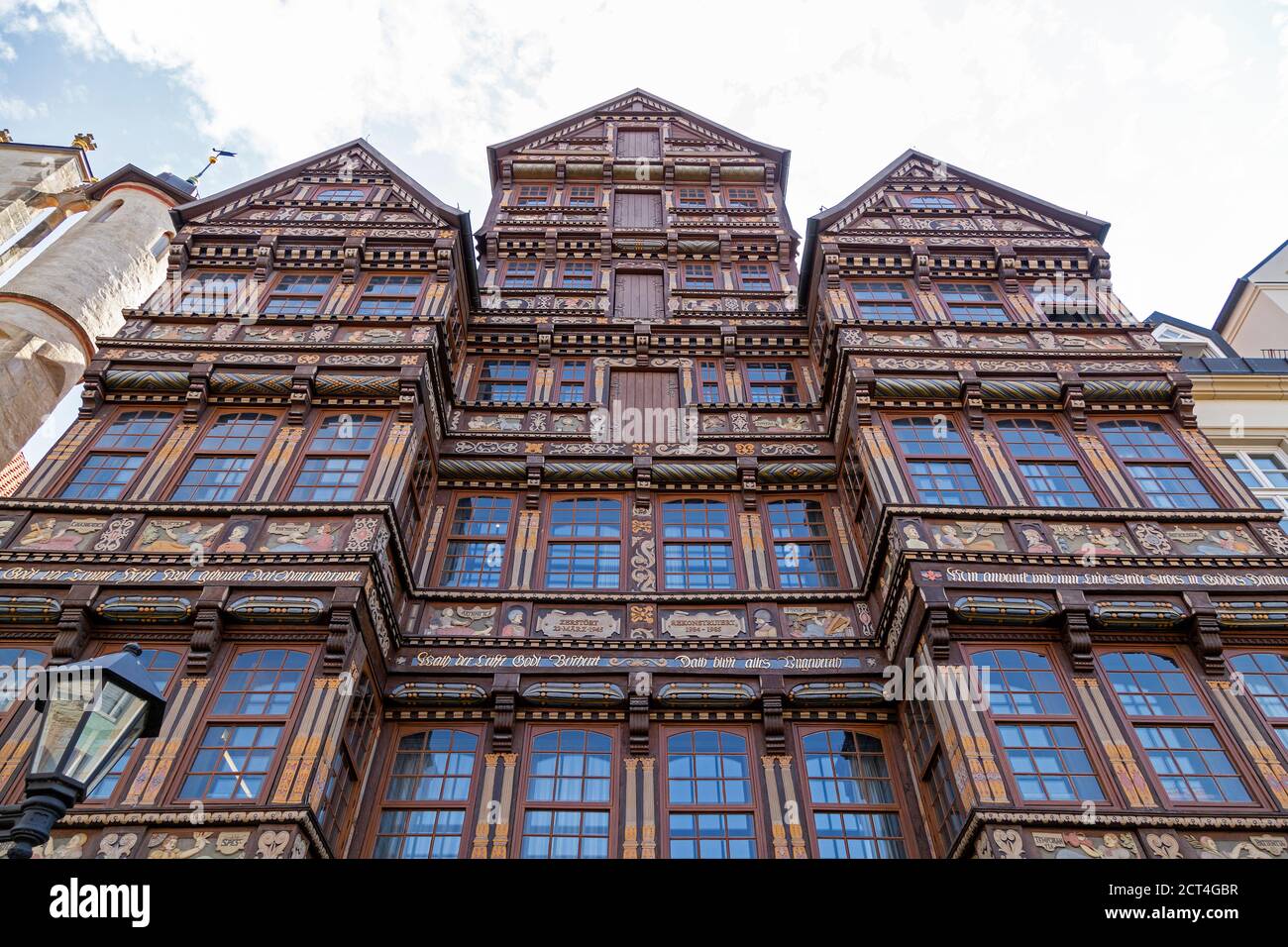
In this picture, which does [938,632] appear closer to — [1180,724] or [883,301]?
[1180,724]

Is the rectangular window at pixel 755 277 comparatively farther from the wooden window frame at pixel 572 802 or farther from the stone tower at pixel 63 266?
the stone tower at pixel 63 266

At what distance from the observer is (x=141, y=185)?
38906 mm

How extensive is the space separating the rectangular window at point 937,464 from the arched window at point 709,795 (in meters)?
5.15

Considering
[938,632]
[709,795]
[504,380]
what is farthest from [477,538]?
[938,632]

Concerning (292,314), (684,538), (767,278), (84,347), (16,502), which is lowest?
(16,502)

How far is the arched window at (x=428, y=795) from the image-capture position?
13805 millimetres

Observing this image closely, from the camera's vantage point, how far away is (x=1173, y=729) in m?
13.2

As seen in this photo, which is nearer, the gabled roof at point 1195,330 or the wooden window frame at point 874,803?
the wooden window frame at point 874,803

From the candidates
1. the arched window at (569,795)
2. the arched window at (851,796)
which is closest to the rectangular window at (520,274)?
the arched window at (569,795)

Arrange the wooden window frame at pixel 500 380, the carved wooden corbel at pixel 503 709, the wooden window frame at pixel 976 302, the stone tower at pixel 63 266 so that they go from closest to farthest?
the carved wooden corbel at pixel 503 709 → the wooden window frame at pixel 976 302 → the wooden window frame at pixel 500 380 → the stone tower at pixel 63 266

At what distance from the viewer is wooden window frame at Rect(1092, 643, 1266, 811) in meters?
12.2
